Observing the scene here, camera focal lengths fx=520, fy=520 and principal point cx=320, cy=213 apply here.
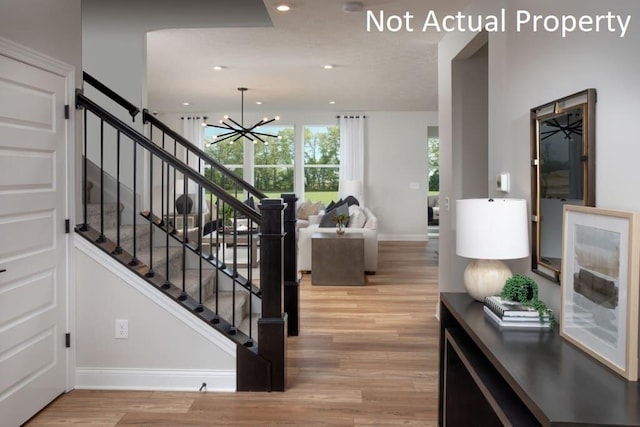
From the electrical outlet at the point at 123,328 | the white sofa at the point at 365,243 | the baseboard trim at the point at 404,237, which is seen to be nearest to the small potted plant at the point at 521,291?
the electrical outlet at the point at 123,328

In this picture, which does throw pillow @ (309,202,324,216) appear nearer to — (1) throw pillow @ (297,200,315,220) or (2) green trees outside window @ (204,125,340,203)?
(1) throw pillow @ (297,200,315,220)

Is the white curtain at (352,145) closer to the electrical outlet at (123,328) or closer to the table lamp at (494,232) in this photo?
the electrical outlet at (123,328)

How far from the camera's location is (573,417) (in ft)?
4.08

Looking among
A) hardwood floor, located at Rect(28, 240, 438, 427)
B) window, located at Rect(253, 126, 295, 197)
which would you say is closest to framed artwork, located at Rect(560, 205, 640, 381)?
hardwood floor, located at Rect(28, 240, 438, 427)

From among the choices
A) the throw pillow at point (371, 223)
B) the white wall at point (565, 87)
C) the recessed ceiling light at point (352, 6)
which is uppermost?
the recessed ceiling light at point (352, 6)

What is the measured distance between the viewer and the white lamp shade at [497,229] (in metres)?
2.23

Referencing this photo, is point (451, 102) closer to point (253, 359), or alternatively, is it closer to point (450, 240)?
point (450, 240)

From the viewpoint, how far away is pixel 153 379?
10.4 ft

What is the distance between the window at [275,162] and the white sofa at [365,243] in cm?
383

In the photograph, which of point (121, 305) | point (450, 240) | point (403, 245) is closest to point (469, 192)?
point (450, 240)

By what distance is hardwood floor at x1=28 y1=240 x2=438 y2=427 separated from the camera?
277cm

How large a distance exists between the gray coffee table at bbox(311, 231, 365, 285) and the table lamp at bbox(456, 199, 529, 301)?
4119 millimetres

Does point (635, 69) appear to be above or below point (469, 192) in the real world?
above

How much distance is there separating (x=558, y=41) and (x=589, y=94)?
426 millimetres
